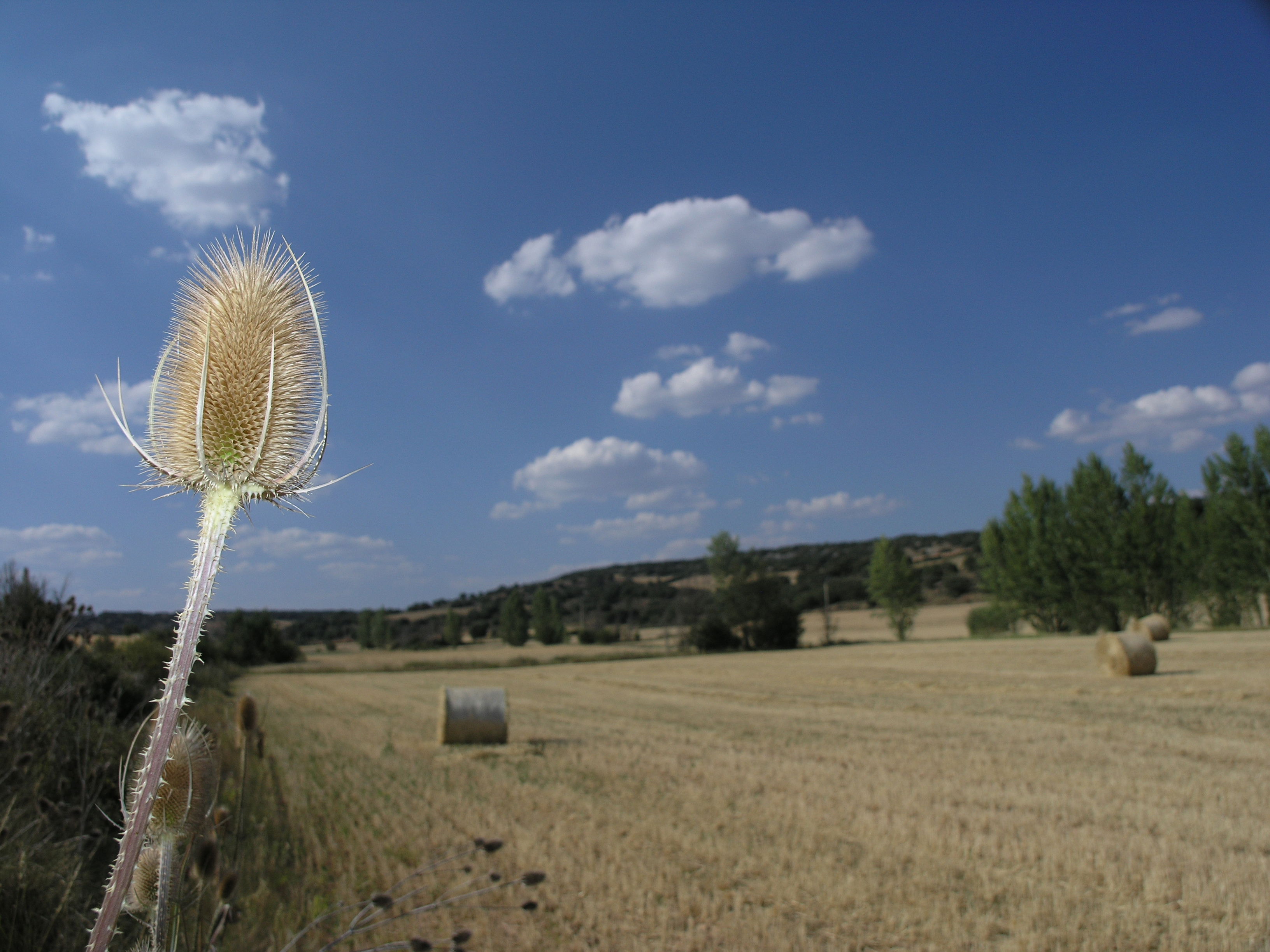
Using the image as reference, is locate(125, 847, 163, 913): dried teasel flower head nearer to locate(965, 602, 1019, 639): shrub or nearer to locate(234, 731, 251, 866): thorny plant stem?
locate(234, 731, 251, 866): thorny plant stem

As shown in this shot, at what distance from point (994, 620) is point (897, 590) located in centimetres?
788

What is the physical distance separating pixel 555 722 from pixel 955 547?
10240 cm

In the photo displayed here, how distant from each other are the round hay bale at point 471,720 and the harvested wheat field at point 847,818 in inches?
19.7

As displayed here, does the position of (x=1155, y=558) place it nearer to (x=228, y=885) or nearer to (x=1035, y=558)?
(x=1035, y=558)

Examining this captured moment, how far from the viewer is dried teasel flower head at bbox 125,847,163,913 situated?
190 cm

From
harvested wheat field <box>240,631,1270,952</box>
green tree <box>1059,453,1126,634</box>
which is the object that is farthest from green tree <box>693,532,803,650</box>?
harvested wheat field <box>240,631,1270,952</box>

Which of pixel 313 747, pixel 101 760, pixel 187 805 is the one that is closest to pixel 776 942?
pixel 187 805

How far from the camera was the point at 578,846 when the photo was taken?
838 centimetres

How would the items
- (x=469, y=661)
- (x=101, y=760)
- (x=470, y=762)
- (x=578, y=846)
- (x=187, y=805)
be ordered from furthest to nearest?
(x=469, y=661)
(x=470, y=762)
(x=578, y=846)
(x=101, y=760)
(x=187, y=805)

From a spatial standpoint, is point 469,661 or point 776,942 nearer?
point 776,942

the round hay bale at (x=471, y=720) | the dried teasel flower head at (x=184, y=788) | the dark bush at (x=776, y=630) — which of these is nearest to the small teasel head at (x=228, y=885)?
the dried teasel flower head at (x=184, y=788)

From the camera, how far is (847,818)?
29.6 ft

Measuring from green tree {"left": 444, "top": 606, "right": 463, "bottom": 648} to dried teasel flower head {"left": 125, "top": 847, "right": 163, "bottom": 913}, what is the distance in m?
96.2

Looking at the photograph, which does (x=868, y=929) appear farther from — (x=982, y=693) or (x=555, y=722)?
(x=982, y=693)
